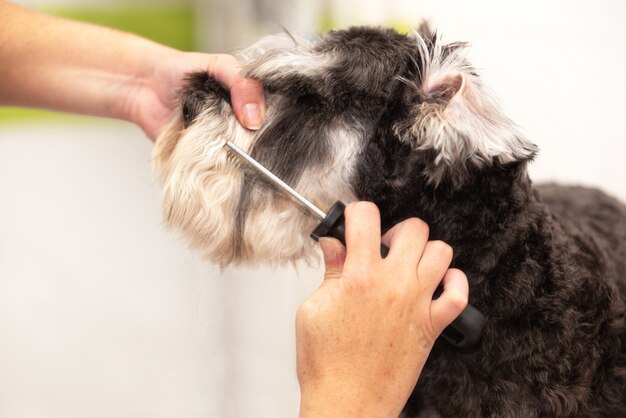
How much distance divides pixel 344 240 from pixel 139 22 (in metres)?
1.61

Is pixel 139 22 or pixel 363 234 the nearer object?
pixel 363 234

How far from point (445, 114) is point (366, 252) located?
21 centimetres

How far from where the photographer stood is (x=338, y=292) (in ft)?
2.51

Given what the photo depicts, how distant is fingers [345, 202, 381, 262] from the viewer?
0.78m

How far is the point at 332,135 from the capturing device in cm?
89

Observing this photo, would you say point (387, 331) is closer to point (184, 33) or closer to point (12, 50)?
point (12, 50)

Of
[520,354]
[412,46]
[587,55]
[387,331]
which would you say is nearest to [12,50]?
[412,46]

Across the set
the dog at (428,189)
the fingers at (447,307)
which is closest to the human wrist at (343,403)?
the fingers at (447,307)

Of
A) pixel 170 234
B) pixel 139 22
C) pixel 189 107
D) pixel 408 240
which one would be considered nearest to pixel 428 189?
pixel 408 240

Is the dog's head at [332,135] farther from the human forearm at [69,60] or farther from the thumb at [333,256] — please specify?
the human forearm at [69,60]

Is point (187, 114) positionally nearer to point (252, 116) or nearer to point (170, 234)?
point (252, 116)

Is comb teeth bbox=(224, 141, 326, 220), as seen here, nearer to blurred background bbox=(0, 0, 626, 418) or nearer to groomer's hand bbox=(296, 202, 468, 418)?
groomer's hand bbox=(296, 202, 468, 418)

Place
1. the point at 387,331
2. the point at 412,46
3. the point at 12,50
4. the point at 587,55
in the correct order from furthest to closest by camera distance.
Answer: the point at 587,55 → the point at 12,50 → the point at 412,46 → the point at 387,331

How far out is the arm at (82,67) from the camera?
117 centimetres
